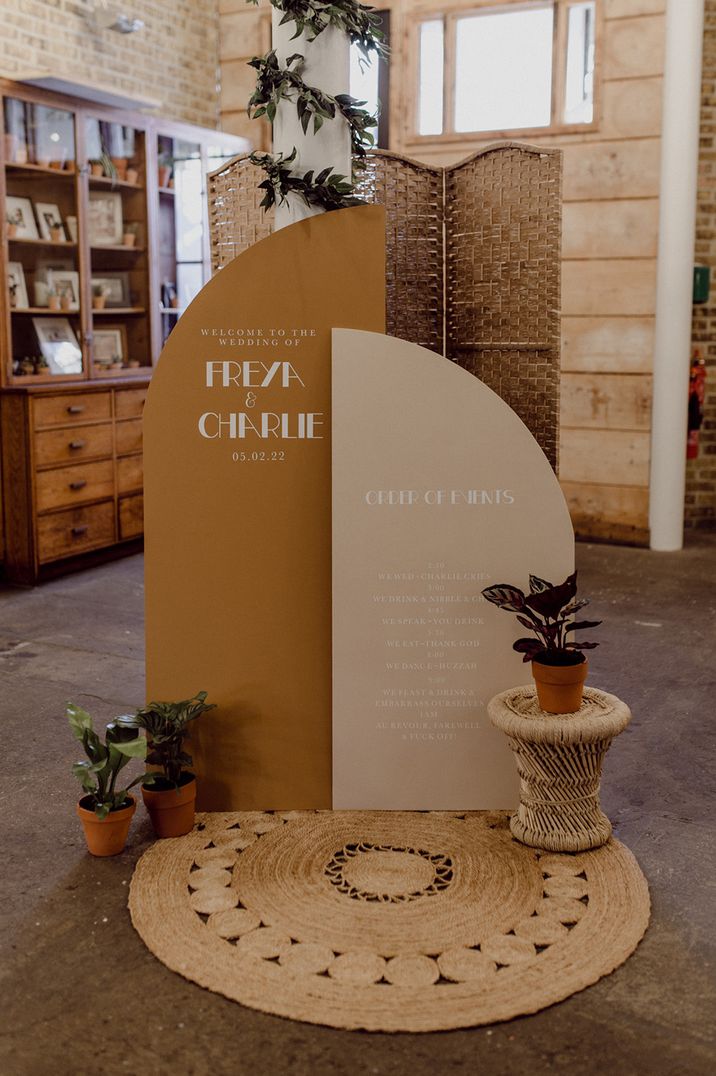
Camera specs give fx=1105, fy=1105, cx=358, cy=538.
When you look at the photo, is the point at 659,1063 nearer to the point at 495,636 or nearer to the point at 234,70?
the point at 495,636

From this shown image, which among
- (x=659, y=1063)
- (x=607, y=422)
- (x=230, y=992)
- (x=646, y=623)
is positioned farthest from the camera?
(x=607, y=422)

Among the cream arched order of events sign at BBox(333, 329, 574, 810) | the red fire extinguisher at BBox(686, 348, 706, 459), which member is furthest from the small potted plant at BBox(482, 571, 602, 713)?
the red fire extinguisher at BBox(686, 348, 706, 459)

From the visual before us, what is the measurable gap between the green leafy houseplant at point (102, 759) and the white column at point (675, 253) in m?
4.18

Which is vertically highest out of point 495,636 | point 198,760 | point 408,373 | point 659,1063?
point 408,373

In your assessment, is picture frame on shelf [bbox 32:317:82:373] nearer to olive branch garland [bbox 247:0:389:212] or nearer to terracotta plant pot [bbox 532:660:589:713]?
olive branch garland [bbox 247:0:389:212]

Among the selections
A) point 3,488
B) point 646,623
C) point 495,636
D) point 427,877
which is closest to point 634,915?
point 427,877

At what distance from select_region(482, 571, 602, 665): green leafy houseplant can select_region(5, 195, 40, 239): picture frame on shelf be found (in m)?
3.60

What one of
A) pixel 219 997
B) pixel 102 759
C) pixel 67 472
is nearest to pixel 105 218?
pixel 67 472

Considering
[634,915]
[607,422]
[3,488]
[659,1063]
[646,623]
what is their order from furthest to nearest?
1. [607,422]
2. [3,488]
3. [646,623]
4. [634,915]
5. [659,1063]

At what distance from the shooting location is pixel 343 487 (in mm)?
2799

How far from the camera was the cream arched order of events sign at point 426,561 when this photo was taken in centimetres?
277

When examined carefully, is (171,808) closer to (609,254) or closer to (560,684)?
(560,684)

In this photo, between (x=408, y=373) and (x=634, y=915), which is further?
(x=408, y=373)

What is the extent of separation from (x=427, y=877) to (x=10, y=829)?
1.09 m
